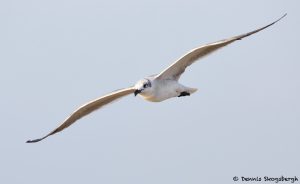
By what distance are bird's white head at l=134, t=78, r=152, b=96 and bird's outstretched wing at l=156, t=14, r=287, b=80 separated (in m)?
0.34

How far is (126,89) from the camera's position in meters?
20.9

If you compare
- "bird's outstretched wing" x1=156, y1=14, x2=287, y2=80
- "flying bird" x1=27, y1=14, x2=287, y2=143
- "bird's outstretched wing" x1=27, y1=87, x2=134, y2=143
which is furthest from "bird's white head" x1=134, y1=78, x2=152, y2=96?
"bird's outstretched wing" x1=27, y1=87, x2=134, y2=143

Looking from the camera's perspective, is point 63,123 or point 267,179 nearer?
point 267,179

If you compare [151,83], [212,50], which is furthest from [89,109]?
[212,50]

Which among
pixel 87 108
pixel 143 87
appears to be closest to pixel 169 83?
pixel 143 87

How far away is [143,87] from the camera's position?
20.2m

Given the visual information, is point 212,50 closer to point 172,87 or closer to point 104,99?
point 172,87

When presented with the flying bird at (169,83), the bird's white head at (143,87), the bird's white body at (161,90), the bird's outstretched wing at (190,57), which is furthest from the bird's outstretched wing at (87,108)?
the bird's outstretched wing at (190,57)

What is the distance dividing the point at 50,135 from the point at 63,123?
16.2 inches

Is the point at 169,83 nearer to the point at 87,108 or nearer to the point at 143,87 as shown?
the point at 143,87

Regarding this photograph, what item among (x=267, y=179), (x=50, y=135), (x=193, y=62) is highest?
(x=193, y=62)

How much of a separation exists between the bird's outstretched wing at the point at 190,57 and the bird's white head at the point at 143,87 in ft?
1.11

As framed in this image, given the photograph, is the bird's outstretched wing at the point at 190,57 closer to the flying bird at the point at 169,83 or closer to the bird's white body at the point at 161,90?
the flying bird at the point at 169,83

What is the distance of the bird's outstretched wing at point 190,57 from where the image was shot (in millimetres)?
19828
